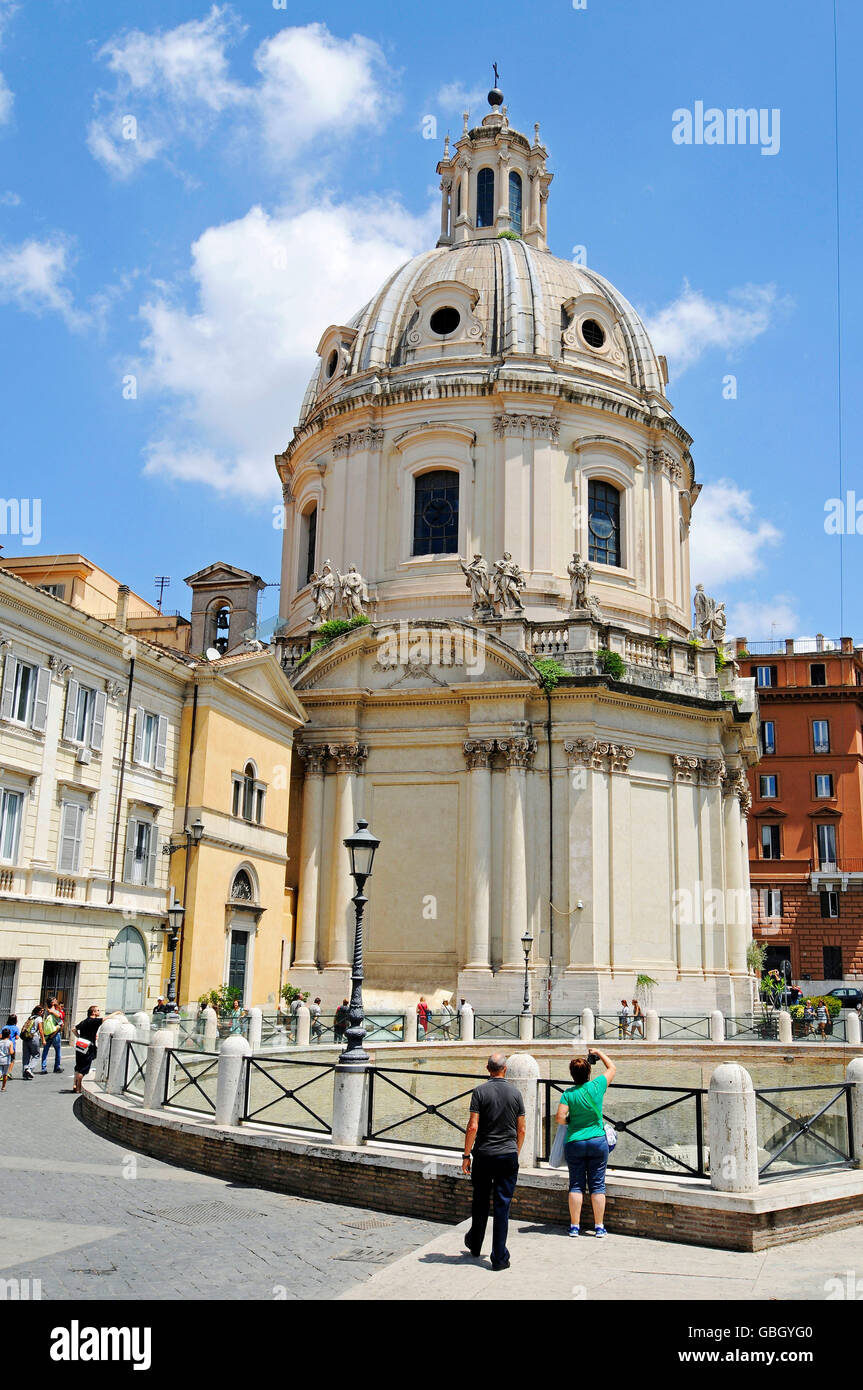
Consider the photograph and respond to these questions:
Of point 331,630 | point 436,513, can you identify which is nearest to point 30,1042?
point 331,630

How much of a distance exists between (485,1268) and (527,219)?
51.8 metres

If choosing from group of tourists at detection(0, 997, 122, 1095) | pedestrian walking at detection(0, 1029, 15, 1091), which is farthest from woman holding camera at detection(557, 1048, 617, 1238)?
pedestrian walking at detection(0, 1029, 15, 1091)

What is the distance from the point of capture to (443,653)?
129 ft

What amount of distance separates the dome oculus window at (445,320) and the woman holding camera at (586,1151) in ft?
128

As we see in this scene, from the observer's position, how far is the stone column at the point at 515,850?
37.1 m

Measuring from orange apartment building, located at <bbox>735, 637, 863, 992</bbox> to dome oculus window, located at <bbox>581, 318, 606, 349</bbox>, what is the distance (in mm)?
22849

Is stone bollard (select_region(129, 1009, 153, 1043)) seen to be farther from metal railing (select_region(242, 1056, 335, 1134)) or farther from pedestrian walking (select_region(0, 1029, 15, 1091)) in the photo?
metal railing (select_region(242, 1056, 335, 1134))

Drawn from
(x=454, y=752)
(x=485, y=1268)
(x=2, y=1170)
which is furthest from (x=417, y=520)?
(x=485, y=1268)

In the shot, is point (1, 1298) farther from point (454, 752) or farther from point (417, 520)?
point (417, 520)

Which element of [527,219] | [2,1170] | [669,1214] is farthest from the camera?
[527,219]

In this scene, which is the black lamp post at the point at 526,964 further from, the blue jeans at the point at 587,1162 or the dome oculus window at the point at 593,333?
the dome oculus window at the point at 593,333

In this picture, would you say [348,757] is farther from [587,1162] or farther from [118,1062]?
[587,1162]

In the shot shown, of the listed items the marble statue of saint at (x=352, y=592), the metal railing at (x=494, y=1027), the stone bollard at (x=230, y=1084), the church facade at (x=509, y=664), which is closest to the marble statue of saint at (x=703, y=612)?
the church facade at (x=509, y=664)

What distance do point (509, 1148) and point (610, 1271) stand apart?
1273mm
